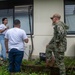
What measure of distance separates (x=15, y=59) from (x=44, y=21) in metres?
2.98

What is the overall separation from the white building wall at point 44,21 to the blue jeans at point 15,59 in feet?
8.21

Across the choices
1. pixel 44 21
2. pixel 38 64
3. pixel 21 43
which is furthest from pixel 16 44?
pixel 44 21

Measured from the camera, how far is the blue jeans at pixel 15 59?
935 cm

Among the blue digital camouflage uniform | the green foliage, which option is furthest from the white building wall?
the blue digital camouflage uniform

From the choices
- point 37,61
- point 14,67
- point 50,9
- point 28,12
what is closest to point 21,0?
point 28,12

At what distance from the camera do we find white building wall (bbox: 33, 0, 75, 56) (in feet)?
38.7

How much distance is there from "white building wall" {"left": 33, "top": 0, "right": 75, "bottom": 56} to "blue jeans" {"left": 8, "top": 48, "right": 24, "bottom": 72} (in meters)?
2.50

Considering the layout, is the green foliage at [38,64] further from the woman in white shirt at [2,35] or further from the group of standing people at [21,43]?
the woman in white shirt at [2,35]

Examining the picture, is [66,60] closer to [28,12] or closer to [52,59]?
[52,59]

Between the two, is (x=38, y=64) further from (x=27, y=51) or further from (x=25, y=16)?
(x=25, y=16)

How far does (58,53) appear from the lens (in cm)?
911

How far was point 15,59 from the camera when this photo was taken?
30.8 ft

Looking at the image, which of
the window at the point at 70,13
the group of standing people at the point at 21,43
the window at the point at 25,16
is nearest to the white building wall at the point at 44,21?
the window at the point at 70,13

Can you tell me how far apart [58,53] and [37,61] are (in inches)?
75.7
